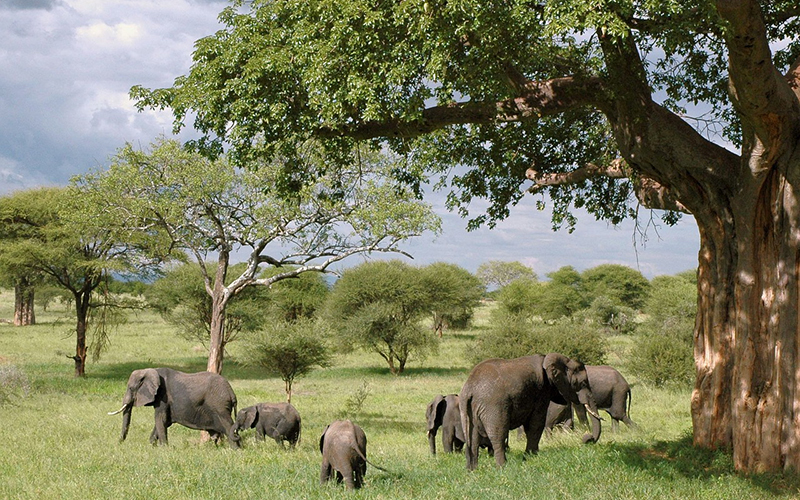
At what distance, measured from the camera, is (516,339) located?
31781 mm

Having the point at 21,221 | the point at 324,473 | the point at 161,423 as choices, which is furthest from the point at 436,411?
the point at 21,221

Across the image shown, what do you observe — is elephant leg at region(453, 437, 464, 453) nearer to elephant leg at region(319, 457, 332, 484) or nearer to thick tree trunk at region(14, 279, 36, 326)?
elephant leg at region(319, 457, 332, 484)

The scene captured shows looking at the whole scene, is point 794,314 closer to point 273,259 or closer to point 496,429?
point 496,429

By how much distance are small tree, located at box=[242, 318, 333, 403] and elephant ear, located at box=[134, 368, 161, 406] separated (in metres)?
8.73

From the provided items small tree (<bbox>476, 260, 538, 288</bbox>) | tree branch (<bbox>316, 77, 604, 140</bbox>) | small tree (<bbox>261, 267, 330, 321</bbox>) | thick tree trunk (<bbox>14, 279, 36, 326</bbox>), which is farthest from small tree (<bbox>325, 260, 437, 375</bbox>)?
small tree (<bbox>476, 260, 538, 288</bbox>)

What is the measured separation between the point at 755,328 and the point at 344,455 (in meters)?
6.37

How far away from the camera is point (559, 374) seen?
11.5 metres

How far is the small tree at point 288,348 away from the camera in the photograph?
982 inches

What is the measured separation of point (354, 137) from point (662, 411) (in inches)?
582

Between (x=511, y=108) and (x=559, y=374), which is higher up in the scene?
(x=511, y=108)

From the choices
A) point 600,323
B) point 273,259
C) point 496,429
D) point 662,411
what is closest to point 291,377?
point 273,259

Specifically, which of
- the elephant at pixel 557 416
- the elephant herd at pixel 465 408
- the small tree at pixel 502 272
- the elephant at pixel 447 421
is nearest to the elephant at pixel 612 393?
the elephant herd at pixel 465 408

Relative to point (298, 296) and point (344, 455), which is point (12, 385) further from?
point (298, 296)

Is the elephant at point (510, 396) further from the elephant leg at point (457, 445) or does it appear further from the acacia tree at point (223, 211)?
the acacia tree at point (223, 211)
